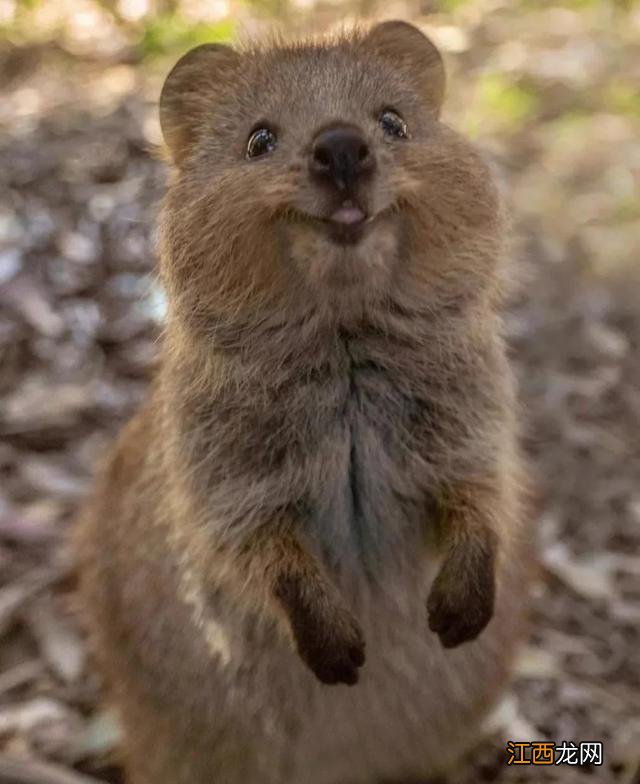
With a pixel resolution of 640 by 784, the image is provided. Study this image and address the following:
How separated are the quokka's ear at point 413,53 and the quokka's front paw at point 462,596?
4.08 feet

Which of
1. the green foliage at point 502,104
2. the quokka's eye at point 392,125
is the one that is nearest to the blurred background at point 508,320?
the green foliage at point 502,104

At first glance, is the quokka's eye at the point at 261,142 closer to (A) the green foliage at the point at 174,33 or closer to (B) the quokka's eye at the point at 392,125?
(B) the quokka's eye at the point at 392,125

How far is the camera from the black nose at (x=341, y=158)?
2650mm

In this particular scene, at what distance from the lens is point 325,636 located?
3012 mm

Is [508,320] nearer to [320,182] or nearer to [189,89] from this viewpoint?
[189,89]

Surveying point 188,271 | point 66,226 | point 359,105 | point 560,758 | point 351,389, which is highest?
point 66,226

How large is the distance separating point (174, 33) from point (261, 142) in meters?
5.30

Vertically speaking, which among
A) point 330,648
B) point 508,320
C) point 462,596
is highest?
point 508,320

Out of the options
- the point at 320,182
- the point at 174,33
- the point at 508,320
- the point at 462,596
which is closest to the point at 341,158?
the point at 320,182

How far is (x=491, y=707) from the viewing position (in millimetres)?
3867

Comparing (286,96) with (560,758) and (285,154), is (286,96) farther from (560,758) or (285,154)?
(560,758)

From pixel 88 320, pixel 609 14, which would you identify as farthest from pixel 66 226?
pixel 609 14

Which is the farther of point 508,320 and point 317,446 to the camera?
point 508,320

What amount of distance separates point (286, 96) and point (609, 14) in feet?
20.4
